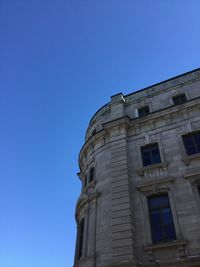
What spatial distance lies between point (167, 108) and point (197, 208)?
26.4ft

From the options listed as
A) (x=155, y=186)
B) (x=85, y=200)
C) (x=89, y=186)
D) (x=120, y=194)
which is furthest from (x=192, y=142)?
(x=85, y=200)

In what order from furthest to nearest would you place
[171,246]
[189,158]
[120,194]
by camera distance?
[120,194], [189,158], [171,246]

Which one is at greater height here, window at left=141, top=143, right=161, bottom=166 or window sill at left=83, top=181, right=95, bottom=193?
window at left=141, top=143, right=161, bottom=166

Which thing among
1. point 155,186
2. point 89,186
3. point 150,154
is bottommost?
point 155,186

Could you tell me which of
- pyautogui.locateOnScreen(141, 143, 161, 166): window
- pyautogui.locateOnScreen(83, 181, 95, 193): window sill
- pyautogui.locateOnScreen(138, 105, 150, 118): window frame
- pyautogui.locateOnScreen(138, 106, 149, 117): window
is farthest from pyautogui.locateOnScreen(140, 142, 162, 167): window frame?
pyautogui.locateOnScreen(83, 181, 95, 193): window sill

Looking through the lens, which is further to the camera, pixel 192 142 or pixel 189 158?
pixel 192 142

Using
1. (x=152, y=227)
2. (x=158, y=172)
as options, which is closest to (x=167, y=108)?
(x=158, y=172)

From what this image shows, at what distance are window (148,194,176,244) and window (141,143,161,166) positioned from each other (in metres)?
2.76

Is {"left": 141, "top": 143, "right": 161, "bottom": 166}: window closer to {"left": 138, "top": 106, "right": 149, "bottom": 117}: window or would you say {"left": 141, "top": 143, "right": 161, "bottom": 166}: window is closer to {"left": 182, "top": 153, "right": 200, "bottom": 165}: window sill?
{"left": 182, "top": 153, "right": 200, "bottom": 165}: window sill

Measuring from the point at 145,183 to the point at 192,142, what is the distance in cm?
437

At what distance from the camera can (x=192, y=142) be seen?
16969 mm

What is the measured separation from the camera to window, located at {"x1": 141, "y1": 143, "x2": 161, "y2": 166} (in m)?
17.5

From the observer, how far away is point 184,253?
41.0 ft

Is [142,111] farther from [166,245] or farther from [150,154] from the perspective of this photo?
[166,245]
